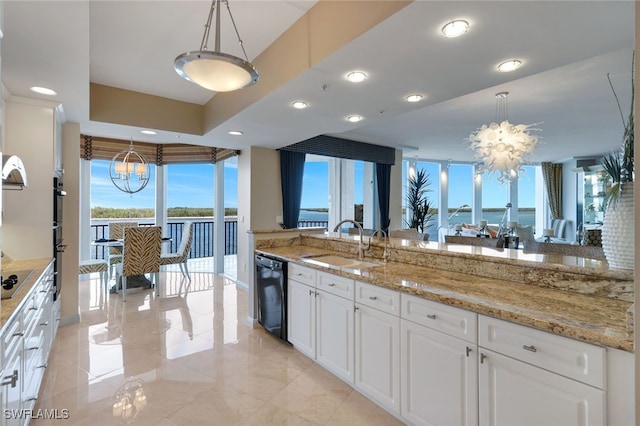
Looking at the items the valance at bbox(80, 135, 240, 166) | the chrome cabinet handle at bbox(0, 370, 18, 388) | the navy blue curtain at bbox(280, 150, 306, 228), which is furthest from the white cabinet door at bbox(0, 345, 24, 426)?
the valance at bbox(80, 135, 240, 166)

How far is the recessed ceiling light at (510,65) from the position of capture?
210cm

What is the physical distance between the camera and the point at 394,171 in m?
7.03

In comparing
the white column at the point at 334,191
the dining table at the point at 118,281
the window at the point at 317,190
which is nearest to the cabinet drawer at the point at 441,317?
the window at the point at 317,190

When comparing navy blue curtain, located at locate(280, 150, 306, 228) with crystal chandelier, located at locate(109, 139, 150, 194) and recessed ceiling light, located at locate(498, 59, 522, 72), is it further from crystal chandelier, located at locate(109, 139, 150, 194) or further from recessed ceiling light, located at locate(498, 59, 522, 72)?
recessed ceiling light, located at locate(498, 59, 522, 72)

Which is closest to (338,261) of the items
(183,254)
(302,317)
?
(302,317)

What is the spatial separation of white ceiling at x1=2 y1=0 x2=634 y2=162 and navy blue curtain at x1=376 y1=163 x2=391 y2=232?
7.52 ft

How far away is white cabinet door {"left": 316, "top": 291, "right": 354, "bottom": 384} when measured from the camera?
7.72ft

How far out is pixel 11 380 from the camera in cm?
157

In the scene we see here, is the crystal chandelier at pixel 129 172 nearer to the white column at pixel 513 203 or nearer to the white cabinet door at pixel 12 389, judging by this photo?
the white cabinet door at pixel 12 389

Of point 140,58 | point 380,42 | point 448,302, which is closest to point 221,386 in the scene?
point 448,302

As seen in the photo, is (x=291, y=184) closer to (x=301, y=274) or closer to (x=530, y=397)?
(x=301, y=274)

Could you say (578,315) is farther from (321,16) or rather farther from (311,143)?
(311,143)

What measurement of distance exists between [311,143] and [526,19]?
393 centimetres

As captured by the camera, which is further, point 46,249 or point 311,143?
point 311,143
